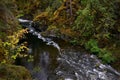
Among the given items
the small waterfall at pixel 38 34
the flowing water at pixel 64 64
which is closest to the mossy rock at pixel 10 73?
the flowing water at pixel 64 64

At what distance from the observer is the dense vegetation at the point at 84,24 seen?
17.7 m

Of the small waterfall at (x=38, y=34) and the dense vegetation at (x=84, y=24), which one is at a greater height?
the dense vegetation at (x=84, y=24)

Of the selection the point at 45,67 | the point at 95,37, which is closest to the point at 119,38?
the point at 95,37

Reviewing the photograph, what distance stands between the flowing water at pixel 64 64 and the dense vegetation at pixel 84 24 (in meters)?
0.87

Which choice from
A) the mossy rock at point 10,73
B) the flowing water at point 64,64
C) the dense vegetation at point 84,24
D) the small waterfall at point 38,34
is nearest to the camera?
the mossy rock at point 10,73

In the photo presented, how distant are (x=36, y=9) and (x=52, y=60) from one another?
16.4 m

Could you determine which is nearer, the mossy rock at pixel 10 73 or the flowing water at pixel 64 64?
the mossy rock at pixel 10 73

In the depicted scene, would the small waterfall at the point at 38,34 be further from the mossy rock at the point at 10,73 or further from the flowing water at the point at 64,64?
the mossy rock at the point at 10,73

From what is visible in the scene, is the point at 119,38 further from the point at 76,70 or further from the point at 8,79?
the point at 8,79

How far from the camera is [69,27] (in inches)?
949

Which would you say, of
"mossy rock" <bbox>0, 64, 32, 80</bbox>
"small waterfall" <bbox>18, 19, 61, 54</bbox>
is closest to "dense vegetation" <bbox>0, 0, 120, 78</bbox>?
"small waterfall" <bbox>18, 19, 61, 54</bbox>

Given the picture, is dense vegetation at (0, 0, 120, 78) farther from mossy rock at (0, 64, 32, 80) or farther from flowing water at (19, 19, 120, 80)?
mossy rock at (0, 64, 32, 80)

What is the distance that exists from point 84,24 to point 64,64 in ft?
19.4

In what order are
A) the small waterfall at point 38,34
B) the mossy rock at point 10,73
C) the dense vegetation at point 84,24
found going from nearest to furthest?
the mossy rock at point 10,73 → the dense vegetation at point 84,24 → the small waterfall at point 38,34
